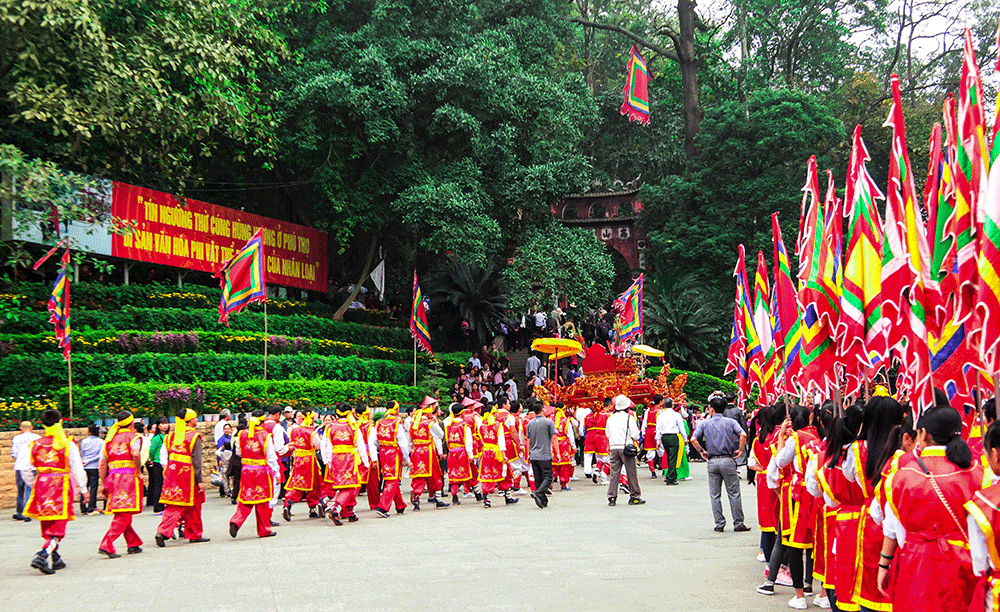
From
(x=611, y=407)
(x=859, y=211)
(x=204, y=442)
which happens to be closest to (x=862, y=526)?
(x=859, y=211)

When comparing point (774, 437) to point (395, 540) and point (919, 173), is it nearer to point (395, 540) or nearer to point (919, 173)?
point (395, 540)

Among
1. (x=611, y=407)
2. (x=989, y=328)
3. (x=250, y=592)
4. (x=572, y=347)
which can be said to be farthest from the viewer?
(x=572, y=347)

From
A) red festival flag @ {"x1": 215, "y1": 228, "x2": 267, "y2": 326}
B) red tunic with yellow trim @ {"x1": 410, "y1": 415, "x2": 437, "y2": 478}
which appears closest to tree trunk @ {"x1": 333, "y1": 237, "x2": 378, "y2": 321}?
red festival flag @ {"x1": 215, "y1": 228, "x2": 267, "y2": 326}

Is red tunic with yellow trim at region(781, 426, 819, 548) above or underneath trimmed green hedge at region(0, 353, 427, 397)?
underneath

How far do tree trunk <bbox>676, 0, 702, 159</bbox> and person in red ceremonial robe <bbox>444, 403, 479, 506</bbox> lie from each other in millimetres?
22834

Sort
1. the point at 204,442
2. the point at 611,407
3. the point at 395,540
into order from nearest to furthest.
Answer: the point at 395,540
the point at 611,407
the point at 204,442

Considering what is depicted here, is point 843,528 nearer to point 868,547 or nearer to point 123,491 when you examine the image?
point 868,547

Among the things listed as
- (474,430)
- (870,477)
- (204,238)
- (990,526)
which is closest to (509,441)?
(474,430)

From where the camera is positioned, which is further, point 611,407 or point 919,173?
point 919,173

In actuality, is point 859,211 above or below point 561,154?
below

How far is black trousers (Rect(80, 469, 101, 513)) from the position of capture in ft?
49.9

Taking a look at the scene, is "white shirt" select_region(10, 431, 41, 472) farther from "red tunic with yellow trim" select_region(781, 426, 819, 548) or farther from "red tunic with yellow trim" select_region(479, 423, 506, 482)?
"red tunic with yellow trim" select_region(781, 426, 819, 548)

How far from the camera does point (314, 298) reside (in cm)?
3130

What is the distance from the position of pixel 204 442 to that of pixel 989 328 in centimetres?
1544
